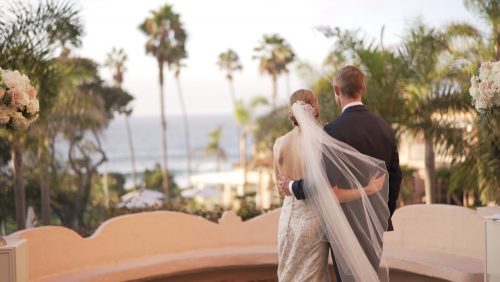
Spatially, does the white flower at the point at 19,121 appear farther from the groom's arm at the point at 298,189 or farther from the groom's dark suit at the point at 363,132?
the groom's dark suit at the point at 363,132

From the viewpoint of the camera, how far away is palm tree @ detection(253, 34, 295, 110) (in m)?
47.2

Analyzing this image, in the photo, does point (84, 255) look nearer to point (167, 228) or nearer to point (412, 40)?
point (167, 228)

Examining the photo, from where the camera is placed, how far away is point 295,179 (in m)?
4.97

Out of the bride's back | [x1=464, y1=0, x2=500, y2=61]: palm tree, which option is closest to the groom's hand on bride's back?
the bride's back

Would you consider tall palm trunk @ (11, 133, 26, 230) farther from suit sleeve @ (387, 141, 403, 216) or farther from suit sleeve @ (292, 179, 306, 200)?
suit sleeve @ (387, 141, 403, 216)

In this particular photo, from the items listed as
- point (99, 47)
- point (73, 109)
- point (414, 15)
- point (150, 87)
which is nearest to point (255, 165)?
point (73, 109)

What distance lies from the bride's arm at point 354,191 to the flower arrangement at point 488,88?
1.05 m

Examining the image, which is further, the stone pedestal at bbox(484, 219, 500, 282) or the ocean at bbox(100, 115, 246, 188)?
the ocean at bbox(100, 115, 246, 188)

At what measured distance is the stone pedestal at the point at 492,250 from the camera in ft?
16.4

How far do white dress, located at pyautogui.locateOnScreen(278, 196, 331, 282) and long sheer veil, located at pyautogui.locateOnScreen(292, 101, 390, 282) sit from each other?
0.37 feet

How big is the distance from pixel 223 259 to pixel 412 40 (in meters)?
5.30

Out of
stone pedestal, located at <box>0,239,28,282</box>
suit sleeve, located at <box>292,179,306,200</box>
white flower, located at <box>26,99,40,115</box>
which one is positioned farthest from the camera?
white flower, located at <box>26,99,40,115</box>

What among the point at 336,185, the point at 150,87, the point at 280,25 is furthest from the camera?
the point at 150,87

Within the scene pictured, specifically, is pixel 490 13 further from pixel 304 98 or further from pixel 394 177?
pixel 304 98
